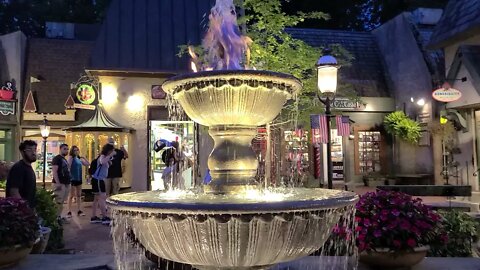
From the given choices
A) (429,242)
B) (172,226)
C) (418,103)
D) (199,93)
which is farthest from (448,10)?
(172,226)

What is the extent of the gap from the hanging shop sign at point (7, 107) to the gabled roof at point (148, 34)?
569 cm

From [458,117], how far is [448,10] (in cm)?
459

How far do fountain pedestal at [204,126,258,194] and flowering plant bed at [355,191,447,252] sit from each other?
1329 mm

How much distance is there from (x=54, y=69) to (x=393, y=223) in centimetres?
2067

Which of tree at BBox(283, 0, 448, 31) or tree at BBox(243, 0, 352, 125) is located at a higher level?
tree at BBox(283, 0, 448, 31)

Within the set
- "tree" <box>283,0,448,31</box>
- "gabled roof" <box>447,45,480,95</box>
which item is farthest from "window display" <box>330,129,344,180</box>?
"tree" <box>283,0,448,31</box>

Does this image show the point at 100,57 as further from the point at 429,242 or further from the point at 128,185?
the point at 429,242

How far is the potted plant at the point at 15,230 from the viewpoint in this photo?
203 inches

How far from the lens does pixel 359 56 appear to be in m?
24.1

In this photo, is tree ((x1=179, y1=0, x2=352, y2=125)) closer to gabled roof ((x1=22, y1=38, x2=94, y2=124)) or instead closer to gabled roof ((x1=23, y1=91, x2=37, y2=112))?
gabled roof ((x1=22, y1=38, x2=94, y2=124))

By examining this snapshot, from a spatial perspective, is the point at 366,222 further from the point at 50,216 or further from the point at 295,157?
the point at 295,157

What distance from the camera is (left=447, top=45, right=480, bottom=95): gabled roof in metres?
16.2

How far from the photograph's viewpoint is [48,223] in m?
8.23

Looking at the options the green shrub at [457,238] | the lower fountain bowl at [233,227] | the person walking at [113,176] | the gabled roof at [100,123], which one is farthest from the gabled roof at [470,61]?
the lower fountain bowl at [233,227]
